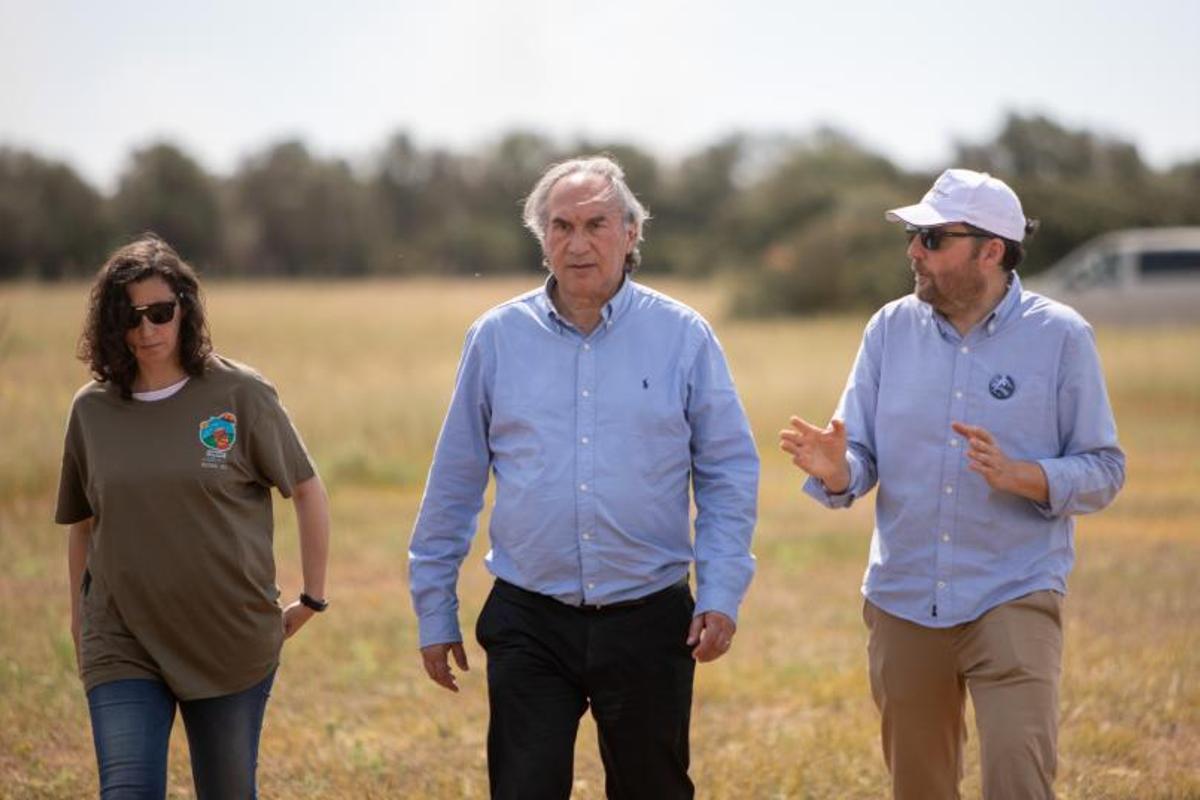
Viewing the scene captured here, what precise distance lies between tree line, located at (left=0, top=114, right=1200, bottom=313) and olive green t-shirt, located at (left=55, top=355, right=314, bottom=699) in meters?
17.7

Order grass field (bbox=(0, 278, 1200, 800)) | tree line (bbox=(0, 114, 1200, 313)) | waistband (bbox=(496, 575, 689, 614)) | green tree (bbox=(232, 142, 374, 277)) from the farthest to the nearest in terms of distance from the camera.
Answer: green tree (bbox=(232, 142, 374, 277)), tree line (bbox=(0, 114, 1200, 313)), grass field (bbox=(0, 278, 1200, 800)), waistband (bbox=(496, 575, 689, 614))

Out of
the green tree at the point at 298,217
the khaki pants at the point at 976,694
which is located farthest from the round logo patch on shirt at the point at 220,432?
the green tree at the point at 298,217

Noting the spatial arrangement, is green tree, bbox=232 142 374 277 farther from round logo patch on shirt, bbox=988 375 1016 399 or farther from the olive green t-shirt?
round logo patch on shirt, bbox=988 375 1016 399

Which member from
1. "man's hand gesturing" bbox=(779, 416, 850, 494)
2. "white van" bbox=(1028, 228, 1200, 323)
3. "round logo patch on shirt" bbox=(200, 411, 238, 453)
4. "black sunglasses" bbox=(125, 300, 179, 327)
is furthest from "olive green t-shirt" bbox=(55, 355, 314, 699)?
"white van" bbox=(1028, 228, 1200, 323)

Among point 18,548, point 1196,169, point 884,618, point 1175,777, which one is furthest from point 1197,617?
→ point 1196,169

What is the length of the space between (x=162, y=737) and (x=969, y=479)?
2351 millimetres

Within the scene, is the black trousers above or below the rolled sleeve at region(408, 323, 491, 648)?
below

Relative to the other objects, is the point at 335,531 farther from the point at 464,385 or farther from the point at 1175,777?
the point at 464,385

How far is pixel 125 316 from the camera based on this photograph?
15.0 ft

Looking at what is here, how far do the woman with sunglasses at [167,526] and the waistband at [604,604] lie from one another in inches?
26.9

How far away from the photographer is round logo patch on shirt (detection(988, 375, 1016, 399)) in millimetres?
4797

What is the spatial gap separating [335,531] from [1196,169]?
39.5m

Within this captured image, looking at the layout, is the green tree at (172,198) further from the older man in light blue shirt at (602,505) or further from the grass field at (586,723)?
the older man in light blue shirt at (602,505)

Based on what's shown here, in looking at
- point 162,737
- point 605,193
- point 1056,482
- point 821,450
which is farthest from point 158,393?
point 1056,482
